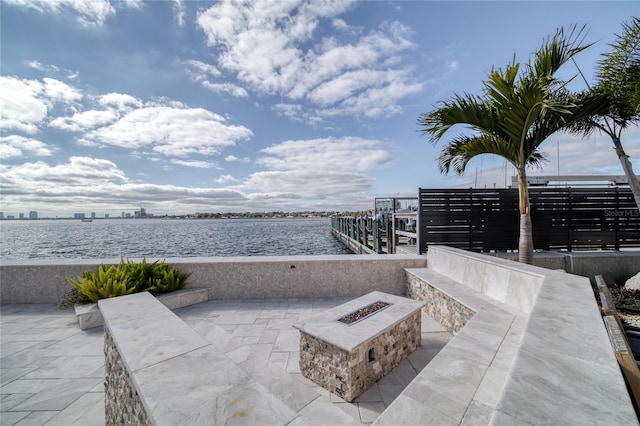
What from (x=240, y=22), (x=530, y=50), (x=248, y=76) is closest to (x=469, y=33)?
(x=530, y=50)

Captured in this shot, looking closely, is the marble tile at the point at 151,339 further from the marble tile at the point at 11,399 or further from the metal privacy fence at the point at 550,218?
the metal privacy fence at the point at 550,218

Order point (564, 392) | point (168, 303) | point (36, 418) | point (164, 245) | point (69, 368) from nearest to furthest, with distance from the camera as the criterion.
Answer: point (564, 392) → point (36, 418) → point (69, 368) → point (168, 303) → point (164, 245)

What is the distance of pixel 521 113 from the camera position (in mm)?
4496

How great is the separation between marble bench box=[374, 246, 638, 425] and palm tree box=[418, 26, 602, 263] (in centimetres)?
258

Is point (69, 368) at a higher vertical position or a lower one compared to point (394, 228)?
lower

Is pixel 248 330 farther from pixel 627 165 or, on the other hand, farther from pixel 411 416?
pixel 627 165

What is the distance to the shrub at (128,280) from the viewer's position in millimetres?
4426

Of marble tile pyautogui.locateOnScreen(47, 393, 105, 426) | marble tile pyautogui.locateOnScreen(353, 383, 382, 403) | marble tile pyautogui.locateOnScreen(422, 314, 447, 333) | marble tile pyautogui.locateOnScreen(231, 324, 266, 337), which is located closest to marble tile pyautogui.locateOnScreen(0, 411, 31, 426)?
marble tile pyautogui.locateOnScreen(47, 393, 105, 426)

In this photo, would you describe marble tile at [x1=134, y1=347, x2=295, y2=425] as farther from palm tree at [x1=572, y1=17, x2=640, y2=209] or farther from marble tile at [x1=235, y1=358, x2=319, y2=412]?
palm tree at [x1=572, y1=17, x2=640, y2=209]

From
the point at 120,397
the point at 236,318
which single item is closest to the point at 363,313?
the point at 120,397

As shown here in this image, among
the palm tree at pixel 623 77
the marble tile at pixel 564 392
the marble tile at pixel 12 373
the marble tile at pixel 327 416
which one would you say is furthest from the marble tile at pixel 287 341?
the palm tree at pixel 623 77

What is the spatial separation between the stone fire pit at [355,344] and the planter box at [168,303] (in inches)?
134

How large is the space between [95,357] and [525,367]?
471cm

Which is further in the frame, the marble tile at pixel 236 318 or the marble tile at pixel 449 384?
the marble tile at pixel 236 318
